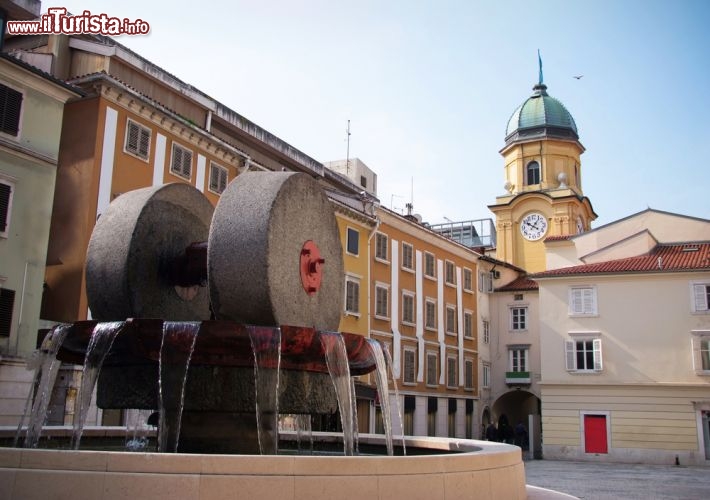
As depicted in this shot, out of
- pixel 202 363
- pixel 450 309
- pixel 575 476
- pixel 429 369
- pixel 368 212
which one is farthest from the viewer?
pixel 450 309

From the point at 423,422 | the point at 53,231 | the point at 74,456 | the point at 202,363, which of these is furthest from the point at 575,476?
the point at 74,456

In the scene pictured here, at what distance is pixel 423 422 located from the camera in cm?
3809

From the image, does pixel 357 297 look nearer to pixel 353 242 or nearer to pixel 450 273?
pixel 353 242

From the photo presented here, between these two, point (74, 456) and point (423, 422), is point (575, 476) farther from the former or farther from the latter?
point (74, 456)

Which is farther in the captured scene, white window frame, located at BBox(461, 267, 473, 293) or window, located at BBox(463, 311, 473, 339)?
white window frame, located at BBox(461, 267, 473, 293)

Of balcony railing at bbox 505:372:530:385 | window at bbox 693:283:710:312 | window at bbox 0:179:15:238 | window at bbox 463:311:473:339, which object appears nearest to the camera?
window at bbox 0:179:15:238

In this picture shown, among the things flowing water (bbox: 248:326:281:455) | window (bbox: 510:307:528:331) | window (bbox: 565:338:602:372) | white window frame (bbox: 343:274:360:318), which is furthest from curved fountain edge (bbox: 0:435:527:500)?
window (bbox: 510:307:528:331)

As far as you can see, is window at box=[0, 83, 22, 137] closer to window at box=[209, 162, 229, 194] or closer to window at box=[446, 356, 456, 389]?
window at box=[209, 162, 229, 194]

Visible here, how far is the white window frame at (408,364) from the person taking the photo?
37.3 m

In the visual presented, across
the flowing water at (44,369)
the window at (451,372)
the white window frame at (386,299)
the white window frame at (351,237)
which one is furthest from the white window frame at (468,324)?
the flowing water at (44,369)

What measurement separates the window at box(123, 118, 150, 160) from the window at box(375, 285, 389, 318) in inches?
607

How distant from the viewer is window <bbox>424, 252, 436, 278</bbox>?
41.2 m

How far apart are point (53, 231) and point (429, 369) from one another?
22682mm

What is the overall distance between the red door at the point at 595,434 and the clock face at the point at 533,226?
783 inches
